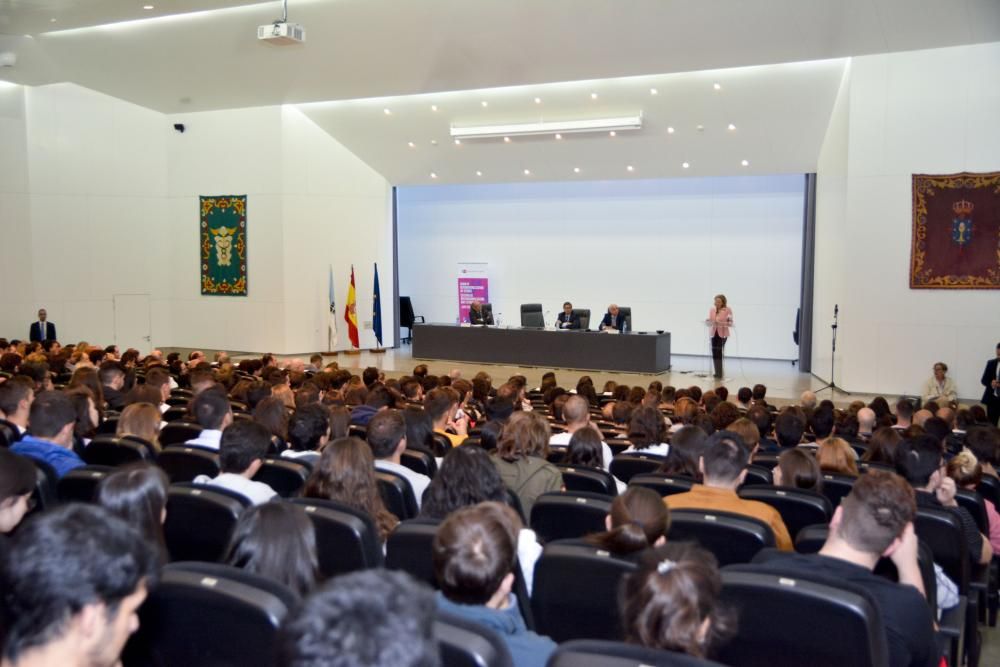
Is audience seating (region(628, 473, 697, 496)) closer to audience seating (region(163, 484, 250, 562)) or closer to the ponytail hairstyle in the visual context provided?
the ponytail hairstyle

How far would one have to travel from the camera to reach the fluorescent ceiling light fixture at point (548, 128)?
1333 centimetres

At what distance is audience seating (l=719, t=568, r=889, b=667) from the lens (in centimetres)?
196

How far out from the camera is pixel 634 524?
2.50 metres

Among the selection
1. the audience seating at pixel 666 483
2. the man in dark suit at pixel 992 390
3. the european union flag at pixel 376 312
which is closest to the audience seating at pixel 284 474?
the audience seating at pixel 666 483

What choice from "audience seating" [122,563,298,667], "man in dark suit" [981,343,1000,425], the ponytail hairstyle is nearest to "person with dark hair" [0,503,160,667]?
"audience seating" [122,563,298,667]

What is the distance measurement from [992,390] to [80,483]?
31.6 feet

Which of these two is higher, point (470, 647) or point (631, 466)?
point (470, 647)

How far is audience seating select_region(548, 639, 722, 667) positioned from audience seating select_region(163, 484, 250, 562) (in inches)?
65.3

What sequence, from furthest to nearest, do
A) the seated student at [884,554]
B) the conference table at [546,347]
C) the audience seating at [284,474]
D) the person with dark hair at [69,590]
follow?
the conference table at [546,347], the audience seating at [284,474], the seated student at [884,554], the person with dark hair at [69,590]

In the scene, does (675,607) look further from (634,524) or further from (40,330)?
(40,330)

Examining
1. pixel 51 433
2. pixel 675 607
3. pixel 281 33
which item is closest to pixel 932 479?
pixel 675 607

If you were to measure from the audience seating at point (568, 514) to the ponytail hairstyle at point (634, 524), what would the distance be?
0.61 m

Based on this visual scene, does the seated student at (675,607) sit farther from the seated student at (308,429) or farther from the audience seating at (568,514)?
the seated student at (308,429)

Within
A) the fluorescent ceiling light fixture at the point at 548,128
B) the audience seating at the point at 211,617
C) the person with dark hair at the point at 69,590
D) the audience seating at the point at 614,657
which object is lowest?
the audience seating at the point at 211,617
